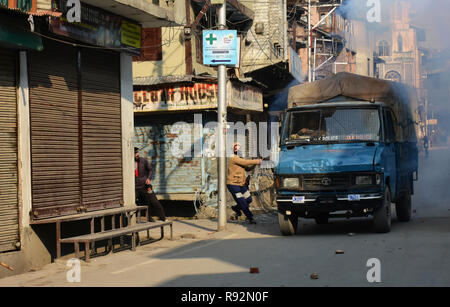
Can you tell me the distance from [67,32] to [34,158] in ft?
7.30

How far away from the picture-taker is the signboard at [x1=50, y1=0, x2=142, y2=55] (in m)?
10.9

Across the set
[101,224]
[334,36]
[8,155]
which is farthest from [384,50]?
[8,155]

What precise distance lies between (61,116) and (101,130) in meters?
1.36

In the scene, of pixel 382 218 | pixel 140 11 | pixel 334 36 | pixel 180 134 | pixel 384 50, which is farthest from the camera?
pixel 384 50

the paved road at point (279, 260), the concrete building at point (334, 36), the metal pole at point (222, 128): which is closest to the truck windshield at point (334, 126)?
the metal pole at point (222, 128)

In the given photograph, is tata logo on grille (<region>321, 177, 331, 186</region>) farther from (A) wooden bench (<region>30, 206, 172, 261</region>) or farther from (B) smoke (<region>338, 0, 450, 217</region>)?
(B) smoke (<region>338, 0, 450, 217</region>)

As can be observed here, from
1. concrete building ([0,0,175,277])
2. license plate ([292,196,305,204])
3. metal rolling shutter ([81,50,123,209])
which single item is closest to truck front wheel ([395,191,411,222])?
license plate ([292,196,305,204])

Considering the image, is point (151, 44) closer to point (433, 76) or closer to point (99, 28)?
point (99, 28)

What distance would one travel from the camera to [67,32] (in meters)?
11.1

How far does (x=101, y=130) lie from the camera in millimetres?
12719

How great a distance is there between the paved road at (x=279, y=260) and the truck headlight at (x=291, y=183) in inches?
40.4

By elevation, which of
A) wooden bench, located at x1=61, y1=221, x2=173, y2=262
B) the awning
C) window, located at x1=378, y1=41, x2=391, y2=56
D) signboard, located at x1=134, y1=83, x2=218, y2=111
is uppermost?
window, located at x1=378, y1=41, x2=391, y2=56
